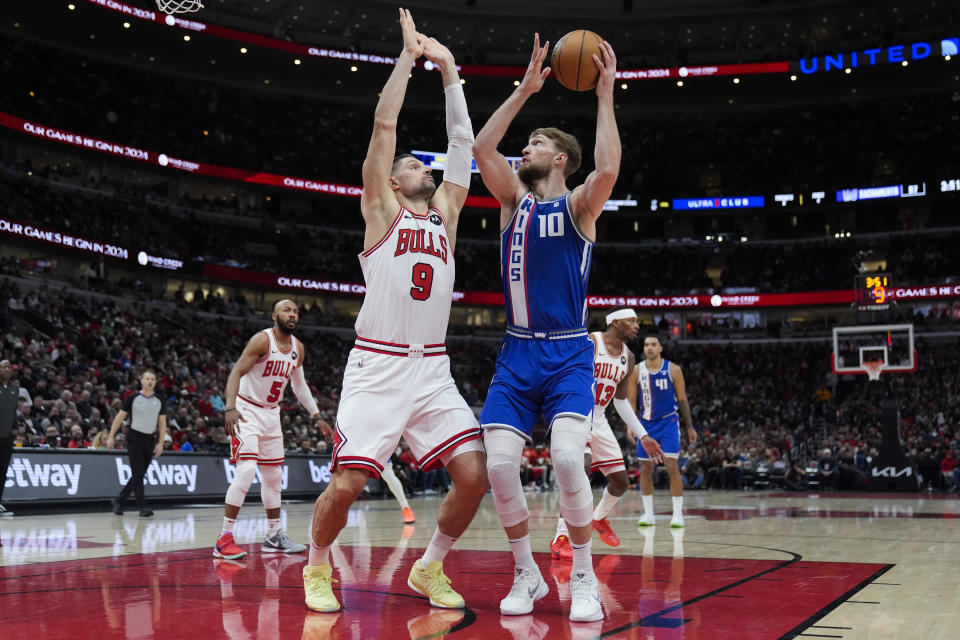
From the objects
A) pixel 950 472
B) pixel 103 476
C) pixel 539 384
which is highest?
pixel 539 384

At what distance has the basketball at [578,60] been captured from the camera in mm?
5770

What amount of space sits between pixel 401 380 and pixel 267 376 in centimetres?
374

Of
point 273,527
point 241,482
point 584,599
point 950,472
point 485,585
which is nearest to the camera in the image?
point 584,599

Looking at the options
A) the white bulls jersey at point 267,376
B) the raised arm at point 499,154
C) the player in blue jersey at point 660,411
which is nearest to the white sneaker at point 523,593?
the raised arm at point 499,154

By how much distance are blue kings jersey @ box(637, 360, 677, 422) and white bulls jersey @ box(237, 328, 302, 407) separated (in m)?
4.98

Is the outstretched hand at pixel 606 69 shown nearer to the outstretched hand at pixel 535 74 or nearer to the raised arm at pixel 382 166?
the outstretched hand at pixel 535 74

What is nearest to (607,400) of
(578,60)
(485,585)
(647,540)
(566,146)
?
(647,540)

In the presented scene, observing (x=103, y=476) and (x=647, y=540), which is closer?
(x=647, y=540)

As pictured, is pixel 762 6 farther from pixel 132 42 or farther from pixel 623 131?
pixel 132 42

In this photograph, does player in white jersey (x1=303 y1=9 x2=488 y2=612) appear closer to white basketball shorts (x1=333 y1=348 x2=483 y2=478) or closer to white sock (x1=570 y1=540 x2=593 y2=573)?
white basketball shorts (x1=333 y1=348 x2=483 y2=478)

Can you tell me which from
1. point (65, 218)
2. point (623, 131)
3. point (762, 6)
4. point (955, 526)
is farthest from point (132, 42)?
point (955, 526)

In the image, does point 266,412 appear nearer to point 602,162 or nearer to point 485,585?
point 485,585

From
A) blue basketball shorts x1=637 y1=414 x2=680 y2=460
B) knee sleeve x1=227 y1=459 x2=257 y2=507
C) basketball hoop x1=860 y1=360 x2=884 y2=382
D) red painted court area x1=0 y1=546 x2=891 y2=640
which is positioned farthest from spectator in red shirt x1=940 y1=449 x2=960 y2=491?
knee sleeve x1=227 y1=459 x2=257 y2=507

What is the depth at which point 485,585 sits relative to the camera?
6.24m
